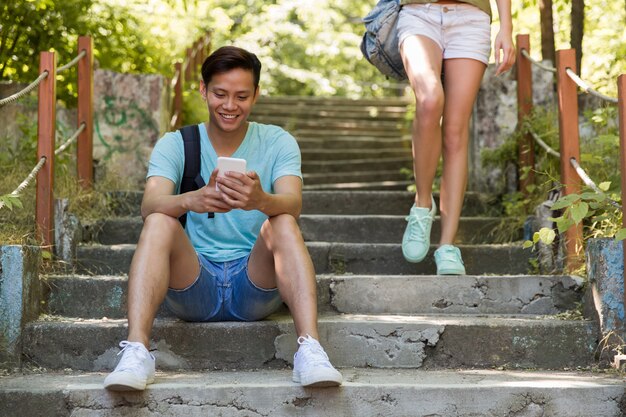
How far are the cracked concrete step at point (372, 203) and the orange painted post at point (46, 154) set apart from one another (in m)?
1.71

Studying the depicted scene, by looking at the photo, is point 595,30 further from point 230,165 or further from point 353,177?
point 230,165

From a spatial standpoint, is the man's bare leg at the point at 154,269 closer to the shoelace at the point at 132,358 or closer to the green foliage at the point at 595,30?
the shoelace at the point at 132,358

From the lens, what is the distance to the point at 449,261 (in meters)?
4.02

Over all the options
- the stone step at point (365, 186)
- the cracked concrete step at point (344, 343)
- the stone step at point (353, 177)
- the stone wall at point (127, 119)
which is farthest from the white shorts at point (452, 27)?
the stone step at point (353, 177)

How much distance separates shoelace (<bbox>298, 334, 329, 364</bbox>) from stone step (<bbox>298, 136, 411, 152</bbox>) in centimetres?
539

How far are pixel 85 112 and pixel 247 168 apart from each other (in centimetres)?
167

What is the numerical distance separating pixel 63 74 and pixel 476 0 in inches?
A: 134

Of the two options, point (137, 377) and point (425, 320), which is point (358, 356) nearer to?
point (425, 320)

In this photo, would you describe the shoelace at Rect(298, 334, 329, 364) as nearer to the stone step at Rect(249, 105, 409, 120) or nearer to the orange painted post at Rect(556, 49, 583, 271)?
the orange painted post at Rect(556, 49, 583, 271)

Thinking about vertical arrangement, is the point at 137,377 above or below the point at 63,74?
below

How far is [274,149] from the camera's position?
11.9 feet

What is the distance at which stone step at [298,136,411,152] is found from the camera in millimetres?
8469

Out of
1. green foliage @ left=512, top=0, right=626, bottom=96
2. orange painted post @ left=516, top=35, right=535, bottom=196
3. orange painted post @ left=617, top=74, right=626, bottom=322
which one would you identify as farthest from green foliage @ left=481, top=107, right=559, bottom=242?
green foliage @ left=512, top=0, right=626, bottom=96

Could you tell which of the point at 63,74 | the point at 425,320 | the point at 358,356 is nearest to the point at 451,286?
the point at 425,320
